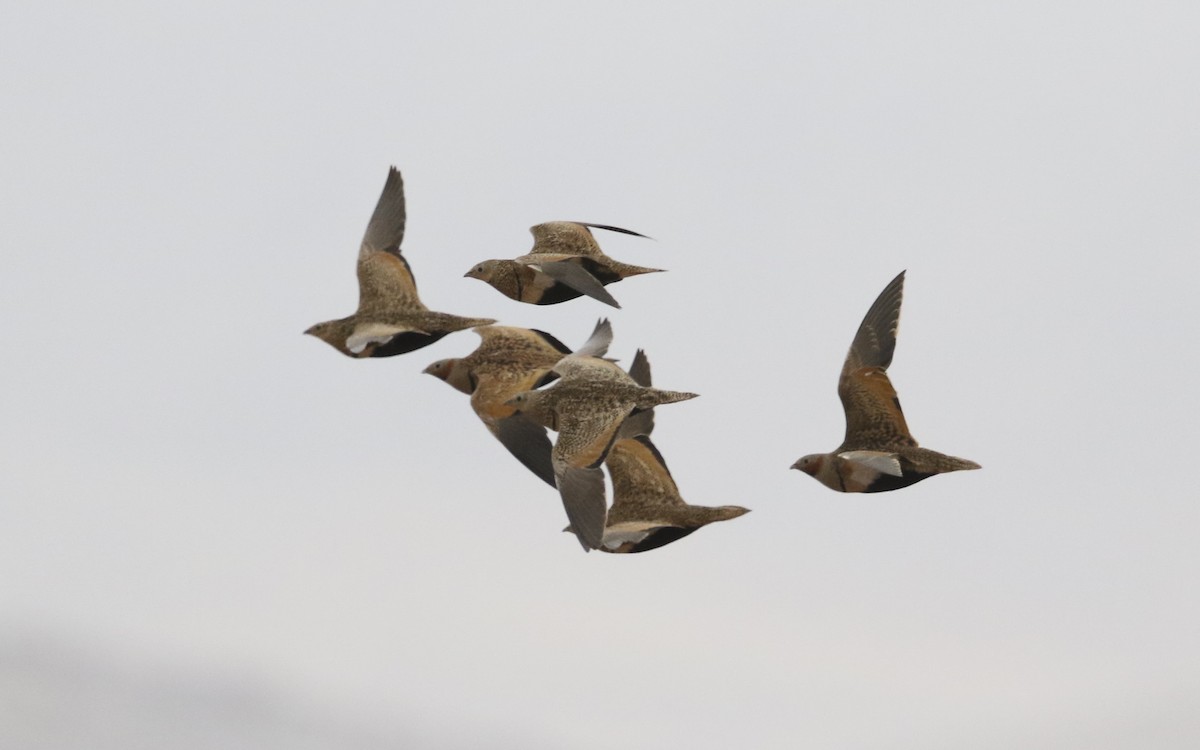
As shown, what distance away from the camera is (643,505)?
22359mm

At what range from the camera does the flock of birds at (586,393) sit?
69.9 ft

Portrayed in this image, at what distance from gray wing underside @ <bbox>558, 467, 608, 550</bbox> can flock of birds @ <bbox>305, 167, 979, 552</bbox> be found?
6 centimetres

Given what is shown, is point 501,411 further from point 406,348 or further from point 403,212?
point 403,212

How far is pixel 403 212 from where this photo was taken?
24.5m

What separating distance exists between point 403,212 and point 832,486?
7588 mm

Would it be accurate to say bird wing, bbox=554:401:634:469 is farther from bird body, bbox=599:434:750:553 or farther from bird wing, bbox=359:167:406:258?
bird wing, bbox=359:167:406:258

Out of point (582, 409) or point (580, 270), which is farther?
point (580, 270)

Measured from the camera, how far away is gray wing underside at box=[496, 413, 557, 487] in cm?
2217

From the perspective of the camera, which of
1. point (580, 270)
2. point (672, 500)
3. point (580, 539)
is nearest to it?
point (580, 539)

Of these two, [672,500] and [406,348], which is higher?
[406,348]

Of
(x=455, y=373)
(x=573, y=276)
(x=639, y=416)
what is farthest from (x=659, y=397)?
(x=455, y=373)

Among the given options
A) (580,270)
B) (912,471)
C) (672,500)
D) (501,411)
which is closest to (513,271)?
(580,270)

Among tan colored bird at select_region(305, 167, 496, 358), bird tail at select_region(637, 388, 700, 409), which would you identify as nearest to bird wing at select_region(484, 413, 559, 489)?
bird tail at select_region(637, 388, 700, 409)

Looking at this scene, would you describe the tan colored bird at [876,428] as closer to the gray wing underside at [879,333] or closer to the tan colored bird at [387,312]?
the gray wing underside at [879,333]
